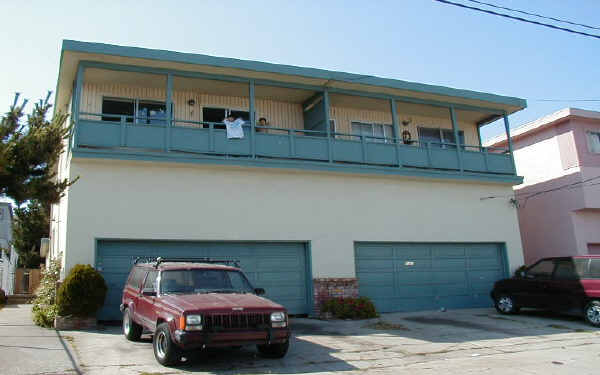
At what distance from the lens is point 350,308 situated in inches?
541

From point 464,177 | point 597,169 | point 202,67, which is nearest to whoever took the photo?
point 202,67

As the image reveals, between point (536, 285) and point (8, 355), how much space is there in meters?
12.5

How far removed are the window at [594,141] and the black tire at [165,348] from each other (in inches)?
699

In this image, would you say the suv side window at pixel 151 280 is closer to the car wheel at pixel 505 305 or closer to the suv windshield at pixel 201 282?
the suv windshield at pixel 201 282

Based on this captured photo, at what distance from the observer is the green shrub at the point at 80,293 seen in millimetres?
11336

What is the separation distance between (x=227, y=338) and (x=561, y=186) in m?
15.9

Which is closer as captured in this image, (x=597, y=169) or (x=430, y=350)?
(x=430, y=350)

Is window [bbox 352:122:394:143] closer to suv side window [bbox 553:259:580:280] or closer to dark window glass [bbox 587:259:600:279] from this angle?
suv side window [bbox 553:259:580:280]

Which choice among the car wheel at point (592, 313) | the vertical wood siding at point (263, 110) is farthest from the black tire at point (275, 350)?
the vertical wood siding at point (263, 110)

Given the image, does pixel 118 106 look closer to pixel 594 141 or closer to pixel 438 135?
pixel 438 135

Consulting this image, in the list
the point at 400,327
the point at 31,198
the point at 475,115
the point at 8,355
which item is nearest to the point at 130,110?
the point at 31,198

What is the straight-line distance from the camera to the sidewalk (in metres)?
7.41

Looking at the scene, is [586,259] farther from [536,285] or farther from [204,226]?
[204,226]

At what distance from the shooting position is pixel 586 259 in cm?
1309
